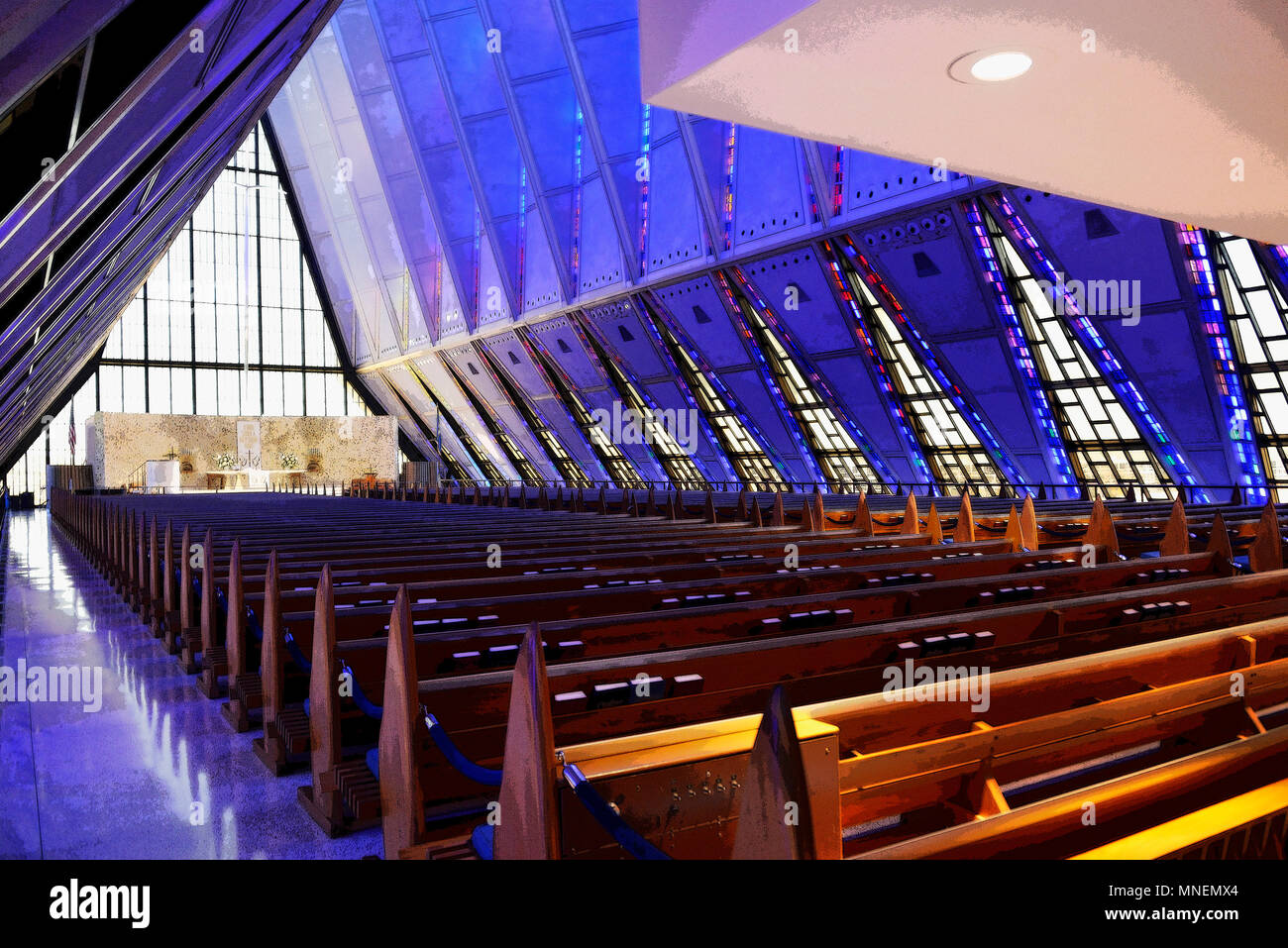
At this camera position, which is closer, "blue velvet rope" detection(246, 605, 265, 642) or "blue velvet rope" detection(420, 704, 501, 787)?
"blue velvet rope" detection(420, 704, 501, 787)

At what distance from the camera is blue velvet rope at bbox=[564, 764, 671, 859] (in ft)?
3.98

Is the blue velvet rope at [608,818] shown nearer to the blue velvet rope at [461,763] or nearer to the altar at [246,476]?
the blue velvet rope at [461,763]

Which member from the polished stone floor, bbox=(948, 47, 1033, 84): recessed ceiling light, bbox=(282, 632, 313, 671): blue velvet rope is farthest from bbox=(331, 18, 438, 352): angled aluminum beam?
bbox=(948, 47, 1033, 84): recessed ceiling light

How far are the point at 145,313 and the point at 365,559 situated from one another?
90.9ft

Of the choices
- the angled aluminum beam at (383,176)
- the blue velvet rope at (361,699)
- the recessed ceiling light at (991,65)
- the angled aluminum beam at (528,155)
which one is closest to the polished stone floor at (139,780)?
the blue velvet rope at (361,699)

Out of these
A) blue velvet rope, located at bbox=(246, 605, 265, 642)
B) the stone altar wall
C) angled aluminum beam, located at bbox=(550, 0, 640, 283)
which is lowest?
blue velvet rope, located at bbox=(246, 605, 265, 642)

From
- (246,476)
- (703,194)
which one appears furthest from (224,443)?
(703,194)

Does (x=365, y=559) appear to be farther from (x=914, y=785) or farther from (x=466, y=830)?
(x=914, y=785)

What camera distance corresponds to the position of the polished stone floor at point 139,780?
2.48m

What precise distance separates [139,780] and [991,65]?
140 inches

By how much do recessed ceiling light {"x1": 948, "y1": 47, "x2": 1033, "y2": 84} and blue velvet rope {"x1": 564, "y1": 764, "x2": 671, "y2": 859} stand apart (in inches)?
87.2

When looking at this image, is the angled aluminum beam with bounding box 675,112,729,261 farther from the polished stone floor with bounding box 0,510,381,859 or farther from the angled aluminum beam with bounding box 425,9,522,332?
the polished stone floor with bounding box 0,510,381,859

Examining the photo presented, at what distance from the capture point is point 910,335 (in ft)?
Result: 42.3
